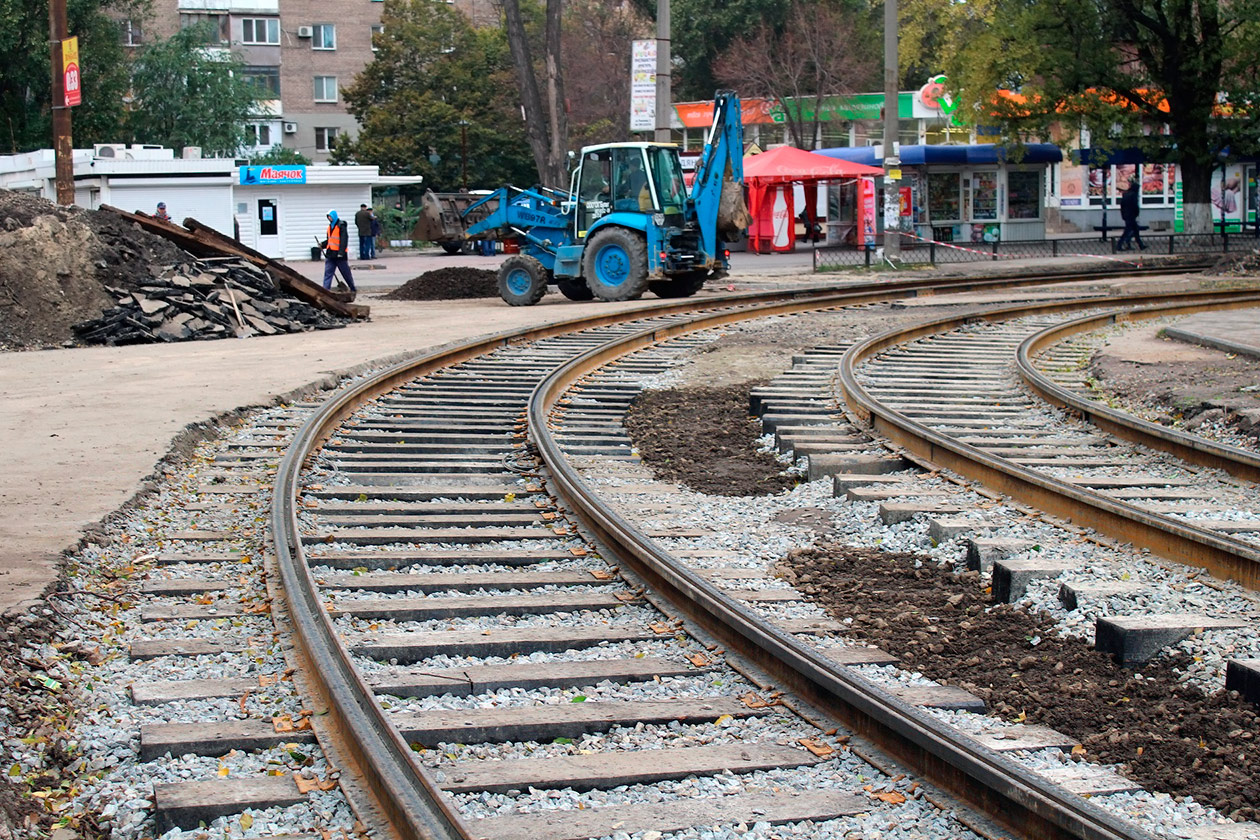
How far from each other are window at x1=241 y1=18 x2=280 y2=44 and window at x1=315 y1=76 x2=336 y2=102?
3034 mm

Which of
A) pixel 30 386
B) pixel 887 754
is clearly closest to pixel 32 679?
pixel 887 754

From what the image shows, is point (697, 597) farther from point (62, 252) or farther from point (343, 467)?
point (62, 252)

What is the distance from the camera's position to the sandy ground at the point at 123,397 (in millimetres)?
8547

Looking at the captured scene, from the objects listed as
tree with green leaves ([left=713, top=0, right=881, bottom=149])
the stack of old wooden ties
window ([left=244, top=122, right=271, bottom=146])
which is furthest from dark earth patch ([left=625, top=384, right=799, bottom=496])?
window ([left=244, top=122, right=271, bottom=146])

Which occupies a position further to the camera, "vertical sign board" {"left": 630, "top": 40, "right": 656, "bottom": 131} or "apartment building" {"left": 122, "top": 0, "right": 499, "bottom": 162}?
"apartment building" {"left": 122, "top": 0, "right": 499, "bottom": 162}

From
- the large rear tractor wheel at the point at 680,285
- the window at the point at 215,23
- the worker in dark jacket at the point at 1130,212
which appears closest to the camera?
the large rear tractor wheel at the point at 680,285

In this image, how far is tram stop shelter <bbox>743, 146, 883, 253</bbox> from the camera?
45.5 metres

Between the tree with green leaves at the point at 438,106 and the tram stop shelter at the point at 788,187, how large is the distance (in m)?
22.4

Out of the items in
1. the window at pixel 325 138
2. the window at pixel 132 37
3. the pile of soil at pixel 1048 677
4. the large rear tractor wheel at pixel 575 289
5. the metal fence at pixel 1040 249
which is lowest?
the pile of soil at pixel 1048 677

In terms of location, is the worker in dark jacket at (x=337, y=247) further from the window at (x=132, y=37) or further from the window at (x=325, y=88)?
the window at (x=325, y=88)

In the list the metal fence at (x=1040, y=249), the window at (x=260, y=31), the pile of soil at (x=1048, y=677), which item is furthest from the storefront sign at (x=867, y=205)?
the window at (x=260, y=31)

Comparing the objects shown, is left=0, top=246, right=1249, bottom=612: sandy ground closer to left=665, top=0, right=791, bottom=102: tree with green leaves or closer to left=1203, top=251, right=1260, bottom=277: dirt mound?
left=1203, top=251, right=1260, bottom=277: dirt mound

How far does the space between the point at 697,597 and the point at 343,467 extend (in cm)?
448

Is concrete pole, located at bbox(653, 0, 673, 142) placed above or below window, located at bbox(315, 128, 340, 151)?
below
